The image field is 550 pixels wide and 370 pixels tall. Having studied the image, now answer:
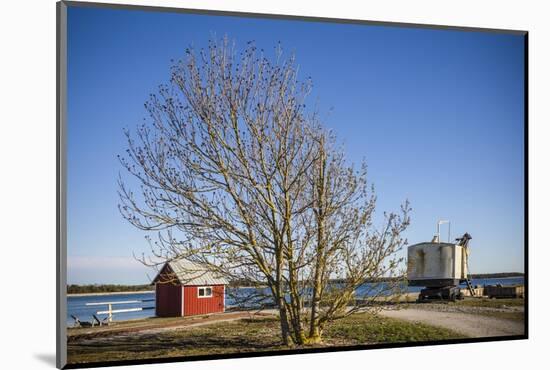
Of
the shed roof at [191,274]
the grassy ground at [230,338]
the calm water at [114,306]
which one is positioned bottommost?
the grassy ground at [230,338]

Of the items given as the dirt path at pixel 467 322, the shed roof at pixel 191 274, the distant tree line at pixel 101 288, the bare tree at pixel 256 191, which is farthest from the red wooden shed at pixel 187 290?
the dirt path at pixel 467 322

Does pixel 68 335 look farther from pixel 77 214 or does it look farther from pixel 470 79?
pixel 470 79

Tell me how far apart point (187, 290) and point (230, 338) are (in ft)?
2.21

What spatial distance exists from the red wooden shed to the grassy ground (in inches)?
7.7

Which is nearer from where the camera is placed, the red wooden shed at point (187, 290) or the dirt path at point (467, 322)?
the red wooden shed at point (187, 290)

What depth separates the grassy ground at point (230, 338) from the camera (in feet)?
27.4

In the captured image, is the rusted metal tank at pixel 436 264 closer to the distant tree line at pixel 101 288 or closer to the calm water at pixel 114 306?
the calm water at pixel 114 306

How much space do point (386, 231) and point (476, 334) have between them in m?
1.66

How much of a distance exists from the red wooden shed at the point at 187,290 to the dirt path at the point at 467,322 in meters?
2.06

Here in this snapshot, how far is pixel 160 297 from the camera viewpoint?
8.60 metres

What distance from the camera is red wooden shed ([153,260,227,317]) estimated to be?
8609 millimetres

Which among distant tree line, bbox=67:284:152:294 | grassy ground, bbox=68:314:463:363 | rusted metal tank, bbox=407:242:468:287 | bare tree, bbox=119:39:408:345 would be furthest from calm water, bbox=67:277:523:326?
rusted metal tank, bbox=407:242:468:287

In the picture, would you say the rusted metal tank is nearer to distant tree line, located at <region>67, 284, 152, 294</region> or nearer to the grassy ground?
the grassy ground

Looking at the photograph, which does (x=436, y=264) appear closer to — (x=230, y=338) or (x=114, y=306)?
(x=230, y=338)
